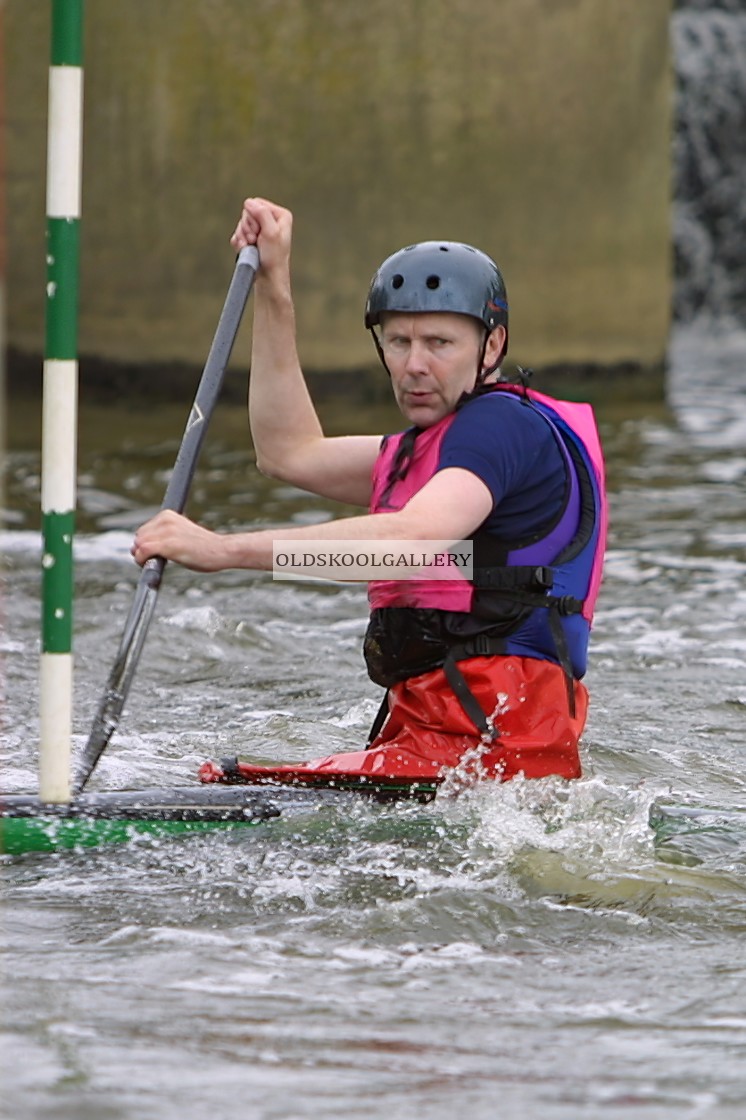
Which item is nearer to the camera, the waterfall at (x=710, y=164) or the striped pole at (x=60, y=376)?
the striped pole at (x=60, y=376)

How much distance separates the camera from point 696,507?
367 inches

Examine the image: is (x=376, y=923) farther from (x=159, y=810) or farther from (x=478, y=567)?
(x=478, y=567)

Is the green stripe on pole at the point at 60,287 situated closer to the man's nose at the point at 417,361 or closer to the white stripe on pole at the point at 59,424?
the white stripe on pole at the point at 59,424

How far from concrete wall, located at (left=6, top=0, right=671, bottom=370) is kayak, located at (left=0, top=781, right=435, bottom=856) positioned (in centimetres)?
821

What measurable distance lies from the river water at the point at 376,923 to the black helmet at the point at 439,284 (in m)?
1.08

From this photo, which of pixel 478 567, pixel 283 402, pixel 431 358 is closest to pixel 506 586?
pixel 478 567

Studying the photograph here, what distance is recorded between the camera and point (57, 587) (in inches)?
146

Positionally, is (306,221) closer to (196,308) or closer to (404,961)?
(196,308)

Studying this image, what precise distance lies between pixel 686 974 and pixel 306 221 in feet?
29.7

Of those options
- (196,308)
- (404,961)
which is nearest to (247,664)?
(404,961)

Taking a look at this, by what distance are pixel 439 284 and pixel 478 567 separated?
631 mm

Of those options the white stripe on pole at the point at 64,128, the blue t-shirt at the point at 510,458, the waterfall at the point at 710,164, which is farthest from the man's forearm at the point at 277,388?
the waterfall at the point at 710,164

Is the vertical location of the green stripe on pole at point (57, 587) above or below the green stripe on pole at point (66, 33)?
below

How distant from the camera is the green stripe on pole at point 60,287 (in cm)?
361
